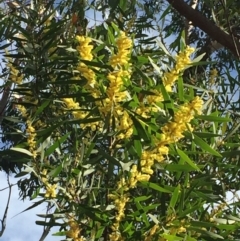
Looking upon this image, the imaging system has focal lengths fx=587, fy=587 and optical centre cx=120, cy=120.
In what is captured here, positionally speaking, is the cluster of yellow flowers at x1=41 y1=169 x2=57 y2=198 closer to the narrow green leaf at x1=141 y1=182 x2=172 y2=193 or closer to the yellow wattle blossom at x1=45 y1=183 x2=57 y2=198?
the yellow wattle blossom at x1=45 y1=183 x2=57 y2=198

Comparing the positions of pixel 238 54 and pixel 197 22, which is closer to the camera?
pixel 238 54

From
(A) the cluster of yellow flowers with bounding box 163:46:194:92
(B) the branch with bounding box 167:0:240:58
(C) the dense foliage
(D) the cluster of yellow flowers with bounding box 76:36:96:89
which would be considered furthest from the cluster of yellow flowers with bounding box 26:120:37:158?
(B) the branch with bounding box 167:0:240:58

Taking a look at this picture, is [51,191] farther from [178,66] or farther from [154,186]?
[178,66]

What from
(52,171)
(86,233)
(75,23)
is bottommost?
(86,233)

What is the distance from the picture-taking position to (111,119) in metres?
1.09

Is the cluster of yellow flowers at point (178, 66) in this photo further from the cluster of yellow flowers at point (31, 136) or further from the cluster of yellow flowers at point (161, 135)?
the cluster of yellow flowers at point (31, 136)

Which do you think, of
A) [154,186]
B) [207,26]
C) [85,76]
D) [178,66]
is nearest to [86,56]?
[85,76]

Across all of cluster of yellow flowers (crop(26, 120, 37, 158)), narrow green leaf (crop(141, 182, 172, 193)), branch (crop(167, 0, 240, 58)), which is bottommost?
narrow green leaf (crop(141, 182, 172, 193))

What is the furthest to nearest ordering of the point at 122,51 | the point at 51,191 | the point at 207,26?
the point at 207,26, the point at 51,191, the point at 122,51

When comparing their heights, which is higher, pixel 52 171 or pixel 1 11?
pixel 1 11

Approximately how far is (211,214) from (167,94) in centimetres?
31

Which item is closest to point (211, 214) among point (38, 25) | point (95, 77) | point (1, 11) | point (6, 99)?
point (95, 77)

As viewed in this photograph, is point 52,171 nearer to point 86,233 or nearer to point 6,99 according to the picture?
Result: point 86,233

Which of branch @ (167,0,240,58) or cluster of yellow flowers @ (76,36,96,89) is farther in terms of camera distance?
branch @ (167,0,240,58)
